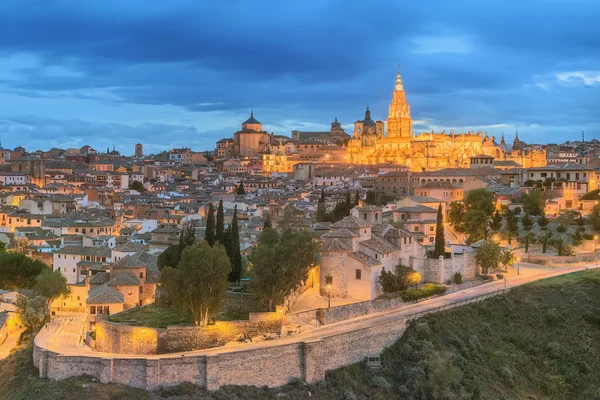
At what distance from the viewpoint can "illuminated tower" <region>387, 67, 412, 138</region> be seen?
110 meters

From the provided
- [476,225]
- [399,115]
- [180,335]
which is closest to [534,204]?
[476,225]

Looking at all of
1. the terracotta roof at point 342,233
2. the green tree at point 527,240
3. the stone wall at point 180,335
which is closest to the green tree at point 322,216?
the green tree at point 527,240

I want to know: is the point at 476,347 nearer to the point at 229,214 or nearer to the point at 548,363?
the point at 548,363

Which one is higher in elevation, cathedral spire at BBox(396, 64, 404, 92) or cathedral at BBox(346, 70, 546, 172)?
cathedral spire at BBox(396, 64, 404, 92)

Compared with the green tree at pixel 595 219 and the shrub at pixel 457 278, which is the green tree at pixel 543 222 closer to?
the green tree at pixel 595 219

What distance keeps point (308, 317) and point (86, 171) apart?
77.0m

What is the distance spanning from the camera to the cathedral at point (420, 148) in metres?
89.9

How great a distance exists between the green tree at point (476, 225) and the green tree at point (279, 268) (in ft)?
56.4

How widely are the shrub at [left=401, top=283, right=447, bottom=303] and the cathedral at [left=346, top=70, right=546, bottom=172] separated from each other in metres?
54.5

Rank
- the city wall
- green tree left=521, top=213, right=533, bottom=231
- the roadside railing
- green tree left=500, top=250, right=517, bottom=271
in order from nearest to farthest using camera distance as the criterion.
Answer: the city wall, the roadside railing, green tree left=500, top=250, right=517, bottom=271, green tree left=521, top=213, right=533, bottom=231

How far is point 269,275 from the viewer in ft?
95.2

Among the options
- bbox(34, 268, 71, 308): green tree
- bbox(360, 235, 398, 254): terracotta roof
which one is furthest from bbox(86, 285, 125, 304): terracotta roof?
bbox(360, 235, 398, 254): terracotta roof

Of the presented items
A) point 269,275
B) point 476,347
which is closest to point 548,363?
point 476,347

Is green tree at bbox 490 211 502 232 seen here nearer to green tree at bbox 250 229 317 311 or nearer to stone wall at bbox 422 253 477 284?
stone wall at bbox 422 253 477 284
